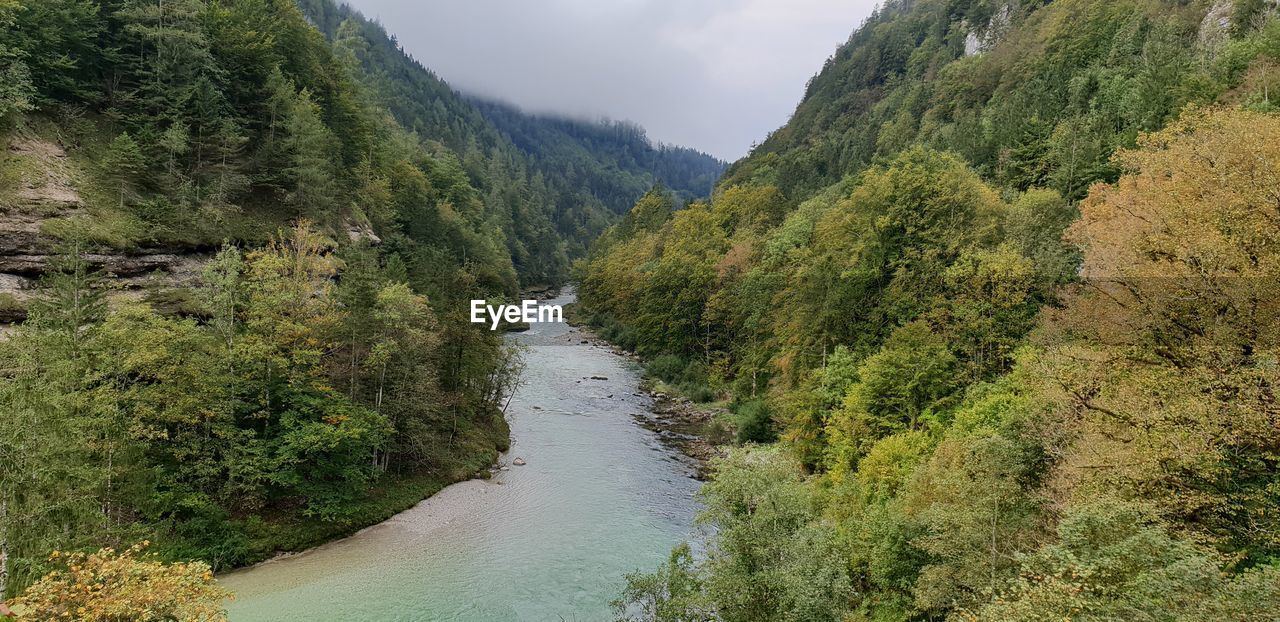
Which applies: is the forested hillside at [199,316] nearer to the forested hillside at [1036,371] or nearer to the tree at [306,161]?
the tree at [306,161]

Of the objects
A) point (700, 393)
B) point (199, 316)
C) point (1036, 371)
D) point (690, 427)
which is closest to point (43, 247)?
point (199, 316)

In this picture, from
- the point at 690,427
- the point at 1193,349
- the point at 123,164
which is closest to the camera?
the point at 1193,349

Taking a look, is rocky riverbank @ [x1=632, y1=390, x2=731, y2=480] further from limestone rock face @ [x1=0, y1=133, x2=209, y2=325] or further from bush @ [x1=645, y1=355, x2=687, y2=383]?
limestone rock face @ [x1=0, y1=133, x2=209, y2=325]

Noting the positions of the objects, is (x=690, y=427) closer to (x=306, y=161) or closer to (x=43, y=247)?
(x=306, y=161)

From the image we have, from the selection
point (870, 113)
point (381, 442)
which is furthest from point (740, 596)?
point (870, 113)

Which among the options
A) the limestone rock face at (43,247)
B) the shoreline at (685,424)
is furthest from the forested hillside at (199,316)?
the shoreline at (685,424)

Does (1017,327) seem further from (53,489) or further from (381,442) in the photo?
(53,489)

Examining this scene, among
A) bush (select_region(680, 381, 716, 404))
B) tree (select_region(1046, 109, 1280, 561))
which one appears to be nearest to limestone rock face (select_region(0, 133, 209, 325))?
bush (select_region(680, 381, 716, 404))
